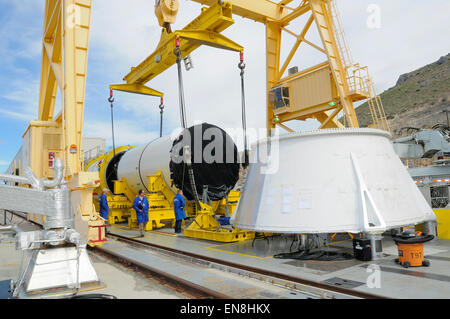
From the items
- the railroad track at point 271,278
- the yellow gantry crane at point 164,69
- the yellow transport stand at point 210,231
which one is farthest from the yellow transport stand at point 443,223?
the yellow gantry crane at point 164,69

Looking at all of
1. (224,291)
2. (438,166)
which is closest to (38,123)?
(224,291)

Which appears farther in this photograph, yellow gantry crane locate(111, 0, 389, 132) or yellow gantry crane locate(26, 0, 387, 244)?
yellow gantry crane locate(111, 0, 389, 132)

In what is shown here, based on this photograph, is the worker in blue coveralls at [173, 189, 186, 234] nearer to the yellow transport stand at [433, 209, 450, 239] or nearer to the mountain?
the yellow transport stand at [433, 209, 450, 239]

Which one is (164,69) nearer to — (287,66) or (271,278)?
(287,66)

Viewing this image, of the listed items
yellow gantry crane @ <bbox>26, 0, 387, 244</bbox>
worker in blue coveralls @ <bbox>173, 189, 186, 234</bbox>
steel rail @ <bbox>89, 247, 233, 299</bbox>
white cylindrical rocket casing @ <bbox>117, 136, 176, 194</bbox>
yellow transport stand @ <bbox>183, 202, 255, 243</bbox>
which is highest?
yellow gantry crane @ <bbox>26, 0, 387, 244</bbox>

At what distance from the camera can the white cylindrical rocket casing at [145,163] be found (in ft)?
35.5

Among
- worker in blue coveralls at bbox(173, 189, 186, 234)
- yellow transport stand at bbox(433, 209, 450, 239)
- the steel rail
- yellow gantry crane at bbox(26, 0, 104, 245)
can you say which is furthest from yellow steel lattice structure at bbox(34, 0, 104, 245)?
yellow transport stand at bbox(433, 209, 450, 239)

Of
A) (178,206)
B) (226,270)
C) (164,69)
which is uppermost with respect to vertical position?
(164,69)

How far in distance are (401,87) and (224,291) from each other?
185 ft

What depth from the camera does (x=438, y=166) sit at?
29.5 feet

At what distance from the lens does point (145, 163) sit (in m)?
11.7

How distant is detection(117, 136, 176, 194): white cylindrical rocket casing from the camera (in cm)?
1082

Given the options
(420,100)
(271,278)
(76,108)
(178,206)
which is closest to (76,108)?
(76,108)

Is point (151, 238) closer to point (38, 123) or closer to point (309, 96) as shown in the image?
point (38, 123)
